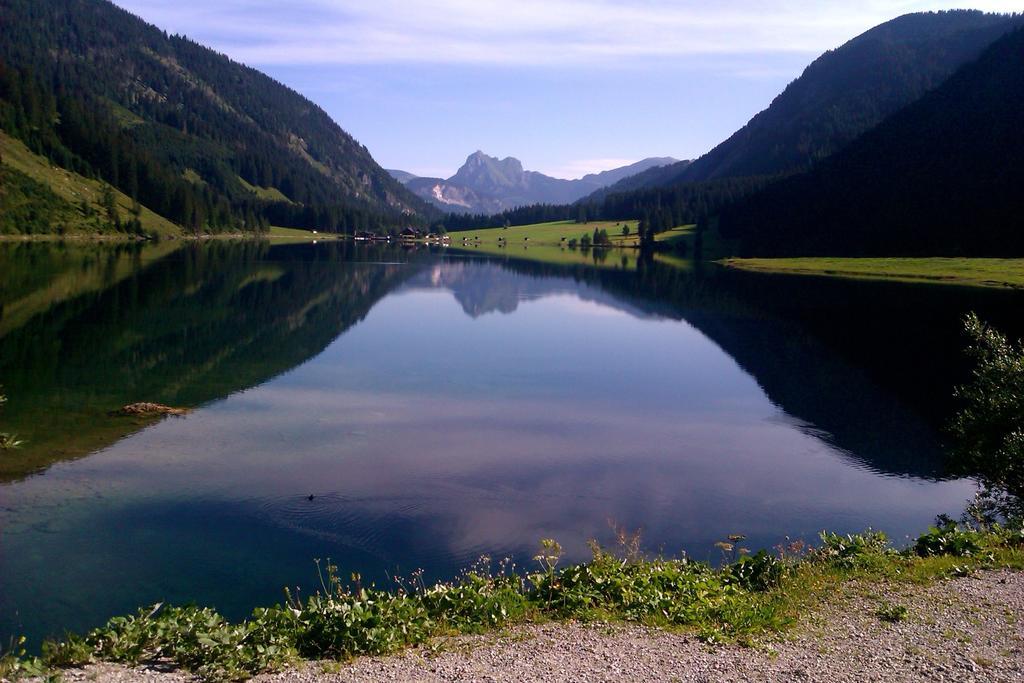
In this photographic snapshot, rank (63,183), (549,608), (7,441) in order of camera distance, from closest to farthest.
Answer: (549,608), (7,441), (63,183)

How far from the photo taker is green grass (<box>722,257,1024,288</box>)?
4752 inches

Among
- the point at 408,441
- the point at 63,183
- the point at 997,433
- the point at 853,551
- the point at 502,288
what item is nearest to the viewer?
the point at 853,551

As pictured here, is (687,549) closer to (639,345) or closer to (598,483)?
(598,483)

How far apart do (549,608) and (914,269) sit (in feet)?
482

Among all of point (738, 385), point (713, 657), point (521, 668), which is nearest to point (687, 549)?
point (713, 657)

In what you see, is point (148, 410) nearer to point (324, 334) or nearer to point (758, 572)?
point (758, 572)

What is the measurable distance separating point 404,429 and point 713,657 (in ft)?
73.8

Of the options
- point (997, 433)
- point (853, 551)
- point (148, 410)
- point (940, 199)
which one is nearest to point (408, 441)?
point (148, 410)

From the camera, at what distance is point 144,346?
4881 centimetres

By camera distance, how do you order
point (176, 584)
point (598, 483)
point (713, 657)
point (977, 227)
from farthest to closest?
point (977, 227) → point (598, 483) → point (176, 584) → point (713, 657)

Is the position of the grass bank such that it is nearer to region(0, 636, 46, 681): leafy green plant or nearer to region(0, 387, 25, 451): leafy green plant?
region(0, 636, 46, 681): leafy green plant

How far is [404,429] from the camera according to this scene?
32.8 metres

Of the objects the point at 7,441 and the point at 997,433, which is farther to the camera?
the point at 997,433

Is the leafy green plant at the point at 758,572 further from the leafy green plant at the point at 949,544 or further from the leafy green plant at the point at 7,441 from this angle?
the leafy green plant at the point at 7,441
